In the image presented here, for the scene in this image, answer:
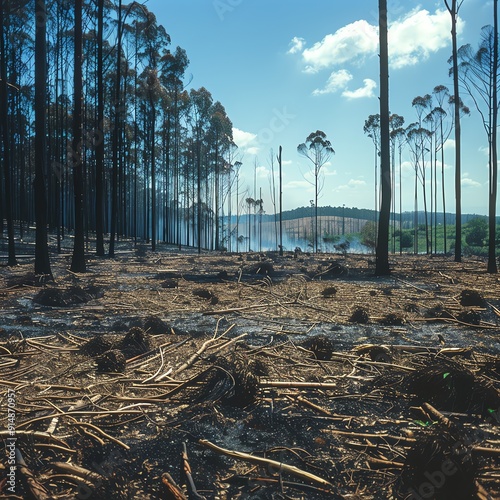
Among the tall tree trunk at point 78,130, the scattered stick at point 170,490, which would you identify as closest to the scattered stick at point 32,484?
the scattered stick at point 170,490

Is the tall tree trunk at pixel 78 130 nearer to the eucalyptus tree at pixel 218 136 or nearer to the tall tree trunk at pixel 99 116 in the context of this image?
the tall tree trunk at pixel 99 116

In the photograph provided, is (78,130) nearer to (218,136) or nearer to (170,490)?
(170,490)

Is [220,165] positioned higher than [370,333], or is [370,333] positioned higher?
[220,165]

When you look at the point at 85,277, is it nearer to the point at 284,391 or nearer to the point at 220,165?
the point at 284,391

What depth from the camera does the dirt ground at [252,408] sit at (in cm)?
185

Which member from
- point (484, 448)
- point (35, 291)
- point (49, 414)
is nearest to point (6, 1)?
point (35, 291)

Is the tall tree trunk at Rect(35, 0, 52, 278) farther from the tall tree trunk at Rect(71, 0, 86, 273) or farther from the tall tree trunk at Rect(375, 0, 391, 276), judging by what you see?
the tall tree trunk at Rect(375, 0, 391, 276)

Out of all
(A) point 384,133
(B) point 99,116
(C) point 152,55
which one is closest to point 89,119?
(C) point 152,55

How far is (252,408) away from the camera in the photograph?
2.64 meters

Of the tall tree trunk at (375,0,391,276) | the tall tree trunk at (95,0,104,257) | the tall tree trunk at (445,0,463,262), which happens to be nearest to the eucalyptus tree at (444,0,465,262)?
the tall tree trunk at (445,0,463,262)

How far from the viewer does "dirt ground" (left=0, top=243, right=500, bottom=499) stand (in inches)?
72.9

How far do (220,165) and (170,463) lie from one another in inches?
1621

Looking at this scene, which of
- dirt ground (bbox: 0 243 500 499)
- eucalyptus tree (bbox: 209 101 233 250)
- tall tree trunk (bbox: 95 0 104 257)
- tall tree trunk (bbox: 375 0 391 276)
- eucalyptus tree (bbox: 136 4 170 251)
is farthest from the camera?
eucalyptus tree (bbox: 209 101 233 250)

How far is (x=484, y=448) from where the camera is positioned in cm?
209
